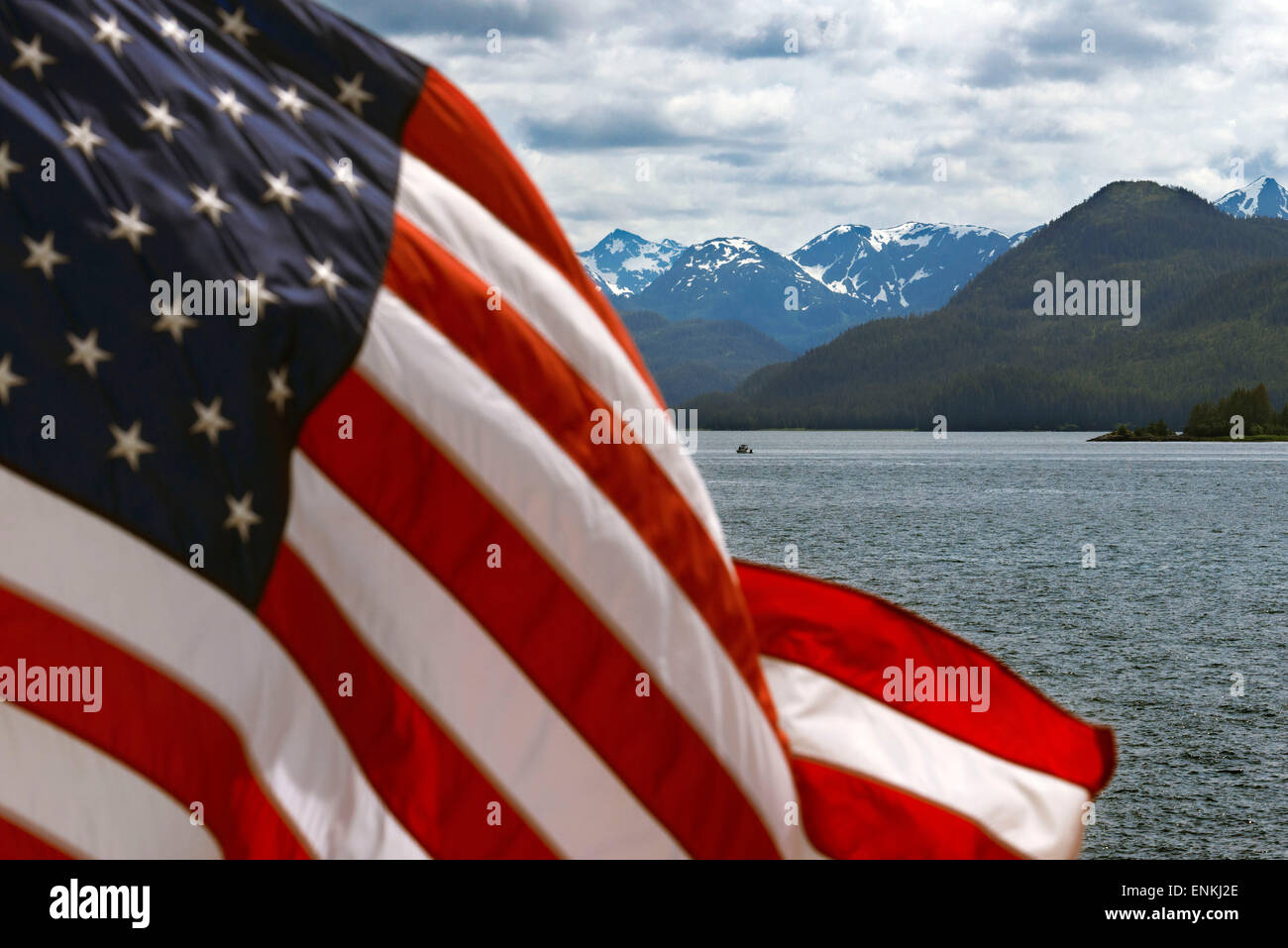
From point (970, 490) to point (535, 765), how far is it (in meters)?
102

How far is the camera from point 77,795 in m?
3.24

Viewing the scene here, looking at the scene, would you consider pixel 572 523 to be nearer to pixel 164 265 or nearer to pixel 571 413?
pixel 571 413

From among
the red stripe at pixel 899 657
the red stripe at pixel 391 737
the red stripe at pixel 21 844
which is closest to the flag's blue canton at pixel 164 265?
the red stripe at pixel 391 737

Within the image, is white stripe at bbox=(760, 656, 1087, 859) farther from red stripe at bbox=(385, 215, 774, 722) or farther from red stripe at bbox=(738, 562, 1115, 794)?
red stripe at bbox=(385, 215, 774, 722)

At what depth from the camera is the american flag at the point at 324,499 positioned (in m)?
3.21

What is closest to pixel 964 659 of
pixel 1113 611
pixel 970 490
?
pixel 1113 611

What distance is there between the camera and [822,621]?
4.77 meters

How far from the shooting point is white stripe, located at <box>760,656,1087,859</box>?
4438 millimetres

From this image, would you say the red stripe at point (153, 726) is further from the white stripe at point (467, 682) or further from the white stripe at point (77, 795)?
the white stripe at point (467, 682)

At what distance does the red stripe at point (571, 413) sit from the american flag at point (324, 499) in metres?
0.01

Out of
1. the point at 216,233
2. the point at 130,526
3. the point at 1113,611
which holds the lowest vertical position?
the point at 1113,611

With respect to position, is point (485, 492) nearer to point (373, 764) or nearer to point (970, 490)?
point (373, 764)

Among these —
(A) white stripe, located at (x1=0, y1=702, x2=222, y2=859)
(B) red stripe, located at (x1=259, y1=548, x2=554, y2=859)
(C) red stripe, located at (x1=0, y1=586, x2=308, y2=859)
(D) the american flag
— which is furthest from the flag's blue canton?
(A) white stripe, located at (x1=0, y1=702, x2=222, y2=859)

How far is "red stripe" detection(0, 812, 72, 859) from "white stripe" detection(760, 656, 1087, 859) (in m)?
2.41
